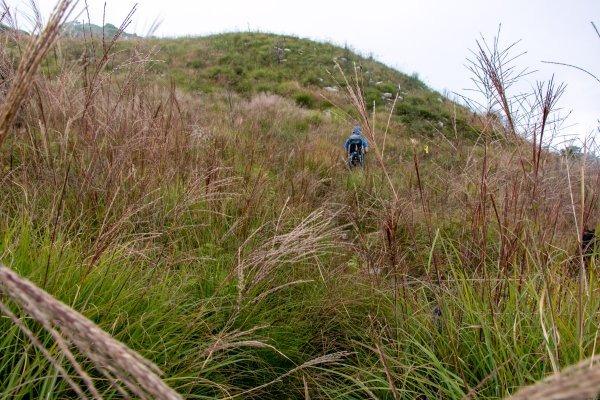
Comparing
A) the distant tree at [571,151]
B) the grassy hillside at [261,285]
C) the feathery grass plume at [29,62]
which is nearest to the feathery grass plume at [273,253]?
the grassy hillside at [261,285]

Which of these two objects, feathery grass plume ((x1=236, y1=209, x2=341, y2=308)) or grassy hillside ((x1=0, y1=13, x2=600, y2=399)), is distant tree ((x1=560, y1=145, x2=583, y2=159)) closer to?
grassy hillside ((x1=0, y1=13, x2=600, y2=399))

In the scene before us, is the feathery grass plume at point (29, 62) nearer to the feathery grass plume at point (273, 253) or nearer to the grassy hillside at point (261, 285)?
the grassy hillside at point (261, 285)

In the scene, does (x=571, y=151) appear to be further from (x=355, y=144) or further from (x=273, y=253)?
(x=355, y=144)

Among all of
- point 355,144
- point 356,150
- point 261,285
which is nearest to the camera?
point 261,285

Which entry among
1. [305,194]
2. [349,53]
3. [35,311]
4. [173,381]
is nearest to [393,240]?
[173,381]

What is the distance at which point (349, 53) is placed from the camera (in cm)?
2544

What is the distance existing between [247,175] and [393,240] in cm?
222

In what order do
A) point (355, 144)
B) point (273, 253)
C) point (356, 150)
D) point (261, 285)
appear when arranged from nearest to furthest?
point (273, 253)
point (261, 285)
point (356, 150)
point (355, 144)

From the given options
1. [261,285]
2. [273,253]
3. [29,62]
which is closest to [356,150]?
[261,285]

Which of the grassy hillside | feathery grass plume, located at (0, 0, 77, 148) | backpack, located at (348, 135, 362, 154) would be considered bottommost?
the grassy hillside

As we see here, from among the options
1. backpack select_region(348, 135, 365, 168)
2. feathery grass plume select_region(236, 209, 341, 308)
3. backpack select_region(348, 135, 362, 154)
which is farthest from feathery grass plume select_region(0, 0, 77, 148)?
backpack select_region(348, 135, 362, 154)

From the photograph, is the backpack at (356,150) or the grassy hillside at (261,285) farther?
the backpack at (356,150)

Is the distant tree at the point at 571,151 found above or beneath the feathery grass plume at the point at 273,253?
above

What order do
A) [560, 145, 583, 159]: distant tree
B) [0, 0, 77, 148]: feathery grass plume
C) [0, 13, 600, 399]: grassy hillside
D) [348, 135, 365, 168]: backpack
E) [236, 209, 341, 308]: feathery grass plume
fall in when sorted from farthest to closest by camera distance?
[348, 135, 365, 168]: backpack
[560, 145, 583, 159]: distant tree
[236, 209, 341, 308]: feathery grass plume
[0, 13, 600, 399]: grassy hillside
[0, 0, 77, 148]: feathery grass plume
